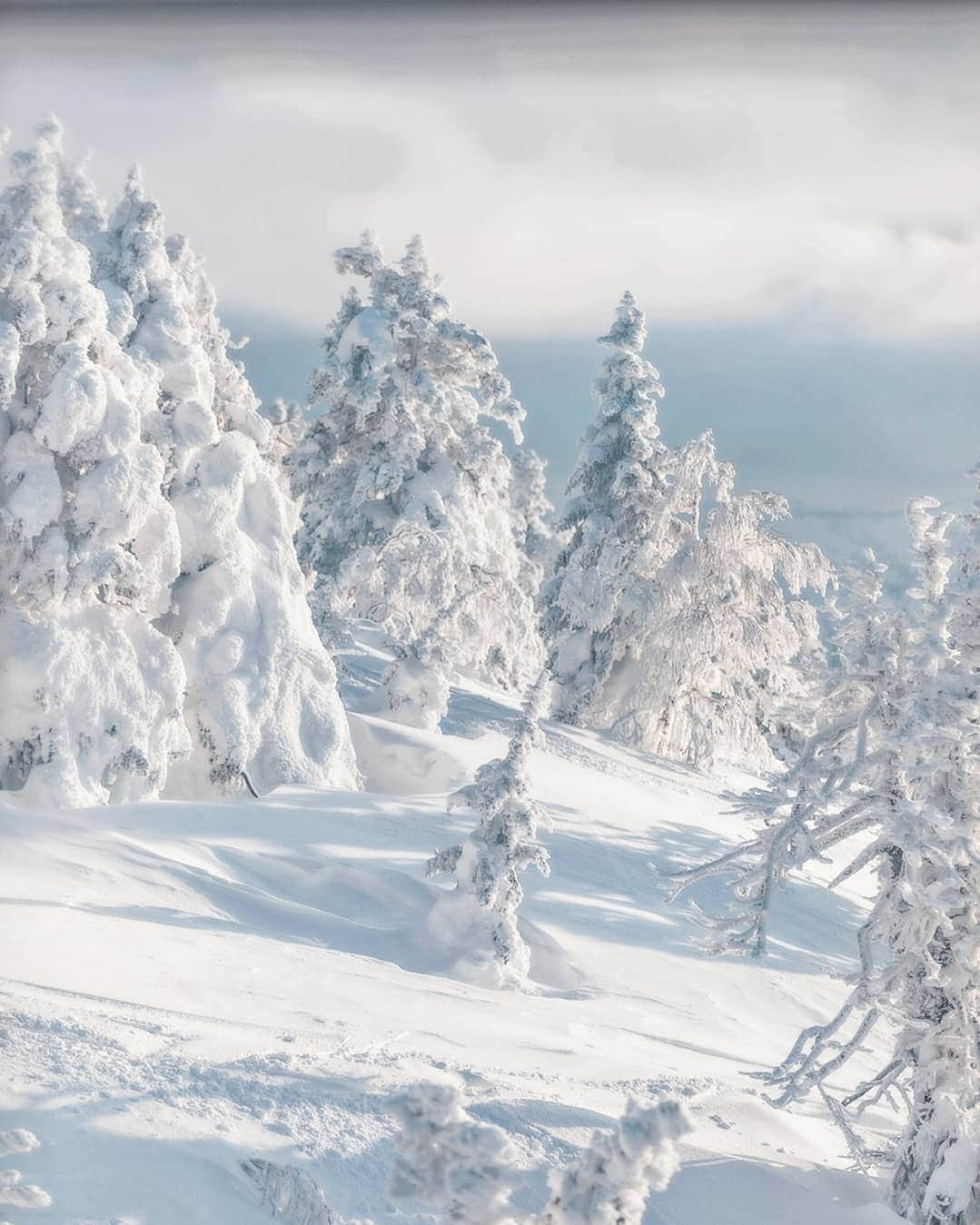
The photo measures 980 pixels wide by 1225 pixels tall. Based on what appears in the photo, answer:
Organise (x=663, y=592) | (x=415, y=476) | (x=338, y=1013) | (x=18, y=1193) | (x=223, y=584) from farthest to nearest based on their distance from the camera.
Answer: (x=663, y=592), (x=415, y=476), (x=223, y=584), (x=338, y=1013), (x=18, y=1193)

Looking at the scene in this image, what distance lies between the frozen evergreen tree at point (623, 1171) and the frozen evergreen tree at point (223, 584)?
11496mm

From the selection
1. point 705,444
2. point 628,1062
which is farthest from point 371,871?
point 705,444

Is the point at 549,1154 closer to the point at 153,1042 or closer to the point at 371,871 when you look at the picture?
the point at 153,1042

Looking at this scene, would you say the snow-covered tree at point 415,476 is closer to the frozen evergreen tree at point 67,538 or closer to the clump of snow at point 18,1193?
the frozen evergreen tree at point 67,538

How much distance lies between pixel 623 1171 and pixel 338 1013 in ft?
13.4

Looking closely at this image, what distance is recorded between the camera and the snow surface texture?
13.6 m

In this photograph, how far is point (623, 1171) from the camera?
169 inches

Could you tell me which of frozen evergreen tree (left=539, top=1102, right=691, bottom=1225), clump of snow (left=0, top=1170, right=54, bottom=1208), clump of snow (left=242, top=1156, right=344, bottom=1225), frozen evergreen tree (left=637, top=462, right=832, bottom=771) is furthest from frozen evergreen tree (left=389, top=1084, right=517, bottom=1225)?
frozen evergreen tree (left=637, top=462, right=832, bottom=771)

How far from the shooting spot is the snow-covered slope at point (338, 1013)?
5.59 meters

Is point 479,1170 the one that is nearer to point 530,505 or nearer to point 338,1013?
point 338,1013

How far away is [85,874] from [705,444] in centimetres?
1751

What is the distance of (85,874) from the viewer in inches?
396

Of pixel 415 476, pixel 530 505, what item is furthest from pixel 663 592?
pixel 530 505

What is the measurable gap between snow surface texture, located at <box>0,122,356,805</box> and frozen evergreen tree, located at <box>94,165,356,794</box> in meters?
0.03
